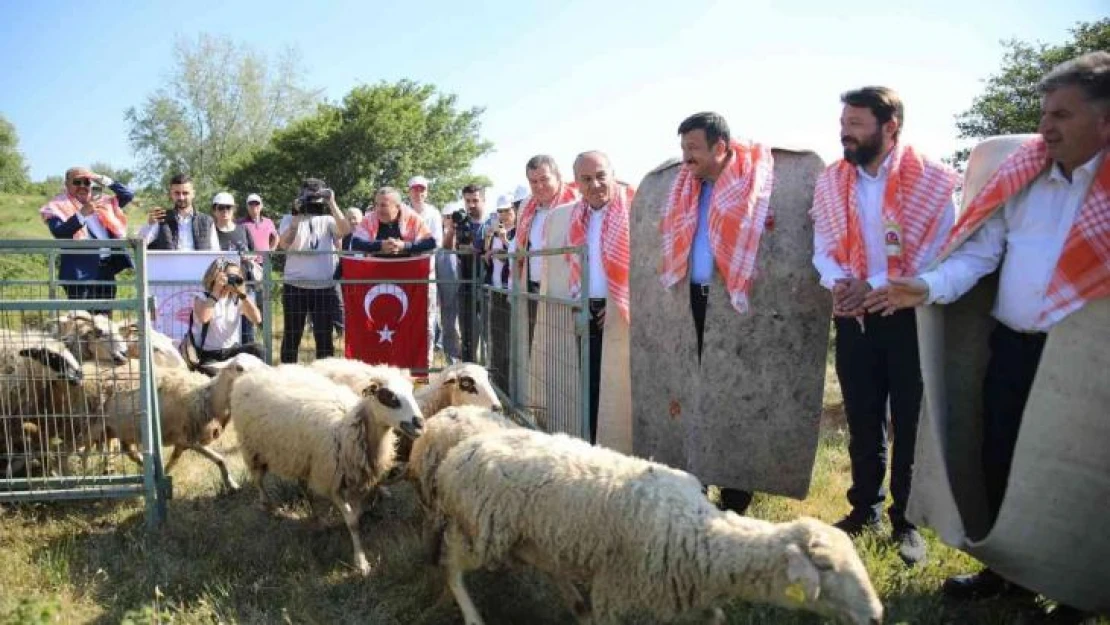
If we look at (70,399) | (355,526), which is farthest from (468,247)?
(355,526)

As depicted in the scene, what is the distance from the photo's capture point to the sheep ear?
2.76 m

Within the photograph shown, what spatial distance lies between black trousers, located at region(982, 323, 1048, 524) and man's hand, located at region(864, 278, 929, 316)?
42 cm

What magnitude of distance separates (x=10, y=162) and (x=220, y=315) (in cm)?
4899

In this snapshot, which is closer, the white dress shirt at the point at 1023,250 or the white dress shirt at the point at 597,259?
the white dress shirt at the point at 1023,250

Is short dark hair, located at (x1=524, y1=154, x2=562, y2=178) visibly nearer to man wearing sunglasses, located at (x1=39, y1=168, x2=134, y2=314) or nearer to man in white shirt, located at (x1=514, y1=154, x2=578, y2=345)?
man in white shirt, located at (x1=514, y1=154, x2=578, y2=345)

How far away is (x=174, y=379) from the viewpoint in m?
5.76

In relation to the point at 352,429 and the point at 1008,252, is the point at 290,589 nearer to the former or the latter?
the point at 352,429

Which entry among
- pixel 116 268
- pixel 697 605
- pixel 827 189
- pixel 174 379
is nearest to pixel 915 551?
pixel 697 605

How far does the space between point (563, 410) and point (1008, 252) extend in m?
2.74

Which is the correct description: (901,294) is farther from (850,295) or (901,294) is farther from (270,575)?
(270,575)

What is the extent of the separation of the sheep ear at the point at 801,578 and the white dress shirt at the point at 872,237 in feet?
5.00

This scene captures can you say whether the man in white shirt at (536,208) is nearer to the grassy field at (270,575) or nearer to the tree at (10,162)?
the grassy field at (270,575)

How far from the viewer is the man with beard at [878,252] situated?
12.6 feet

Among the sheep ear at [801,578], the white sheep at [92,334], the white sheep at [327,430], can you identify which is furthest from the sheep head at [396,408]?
the sheep ear at [801,578]
